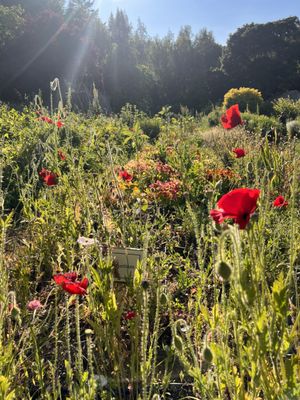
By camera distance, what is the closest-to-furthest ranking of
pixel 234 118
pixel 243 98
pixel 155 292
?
pixel 155 292 → pixel 234 118 → pixel 243 98

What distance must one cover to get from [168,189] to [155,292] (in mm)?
1254

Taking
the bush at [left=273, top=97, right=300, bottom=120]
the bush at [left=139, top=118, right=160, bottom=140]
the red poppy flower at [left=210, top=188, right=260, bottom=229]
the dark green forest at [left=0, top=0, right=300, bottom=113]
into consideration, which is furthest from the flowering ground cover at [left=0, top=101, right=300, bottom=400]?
the dark green forest at [left=0, top=0, right=300, bottom=113]

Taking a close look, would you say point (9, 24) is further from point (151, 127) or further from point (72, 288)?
point (72, 288)

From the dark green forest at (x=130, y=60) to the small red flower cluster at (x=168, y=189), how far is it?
1147 cm

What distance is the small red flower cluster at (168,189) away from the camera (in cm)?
288

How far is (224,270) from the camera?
82 centimetres

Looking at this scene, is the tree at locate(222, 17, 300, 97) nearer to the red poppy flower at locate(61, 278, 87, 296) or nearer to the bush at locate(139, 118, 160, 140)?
the bush at locate(139, 118, 160, 140)

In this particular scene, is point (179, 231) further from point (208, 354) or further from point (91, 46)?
point (91, 46)

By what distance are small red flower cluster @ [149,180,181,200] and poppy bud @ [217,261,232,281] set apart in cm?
206

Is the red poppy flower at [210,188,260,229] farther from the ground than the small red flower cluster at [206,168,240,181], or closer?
closer

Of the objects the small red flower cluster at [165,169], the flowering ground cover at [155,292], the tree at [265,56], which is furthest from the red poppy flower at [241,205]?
the tree at [265,56]

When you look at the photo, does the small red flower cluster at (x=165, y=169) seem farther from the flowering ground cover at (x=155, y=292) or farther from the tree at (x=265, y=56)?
the tree at (x=265, y=56)

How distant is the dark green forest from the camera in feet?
50.2

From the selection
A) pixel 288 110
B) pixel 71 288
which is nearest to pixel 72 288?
pixel 71 288
